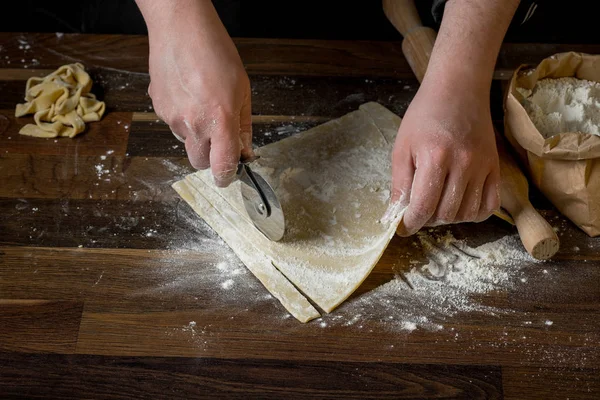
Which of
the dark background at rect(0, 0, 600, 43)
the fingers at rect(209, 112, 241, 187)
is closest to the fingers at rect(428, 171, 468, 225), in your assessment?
the fingers at rect(209, 112, 241, 187)

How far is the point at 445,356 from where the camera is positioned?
3.81ft

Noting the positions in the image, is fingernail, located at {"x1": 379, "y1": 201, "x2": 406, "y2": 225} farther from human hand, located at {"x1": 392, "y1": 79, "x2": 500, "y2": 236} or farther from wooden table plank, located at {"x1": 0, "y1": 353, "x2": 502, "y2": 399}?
wooden table plank, located at {"x1": 0, "y1": 353, "x2": 502, "y2": 399}

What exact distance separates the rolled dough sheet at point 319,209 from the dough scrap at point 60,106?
1.04 ft

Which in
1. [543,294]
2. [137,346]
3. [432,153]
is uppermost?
[432,153]

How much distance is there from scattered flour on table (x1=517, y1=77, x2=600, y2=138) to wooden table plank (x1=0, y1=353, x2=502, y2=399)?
515mm

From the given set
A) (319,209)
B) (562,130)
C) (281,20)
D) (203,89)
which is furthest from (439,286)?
(281,20)

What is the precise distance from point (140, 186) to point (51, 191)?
0.19m

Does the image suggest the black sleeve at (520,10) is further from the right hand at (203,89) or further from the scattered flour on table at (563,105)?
the right hand at (203,89)

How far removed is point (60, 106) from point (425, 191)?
2.89 feet

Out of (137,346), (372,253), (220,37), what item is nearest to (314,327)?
(372,253)

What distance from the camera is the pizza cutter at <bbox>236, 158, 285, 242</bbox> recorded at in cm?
126

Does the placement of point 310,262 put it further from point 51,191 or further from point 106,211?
point 51,191

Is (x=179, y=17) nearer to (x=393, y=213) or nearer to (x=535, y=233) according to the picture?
(x=393, y=213)

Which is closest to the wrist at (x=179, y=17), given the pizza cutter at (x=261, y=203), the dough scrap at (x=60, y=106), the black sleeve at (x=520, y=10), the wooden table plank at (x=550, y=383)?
the pizza cutter at (x=261, y=203)
